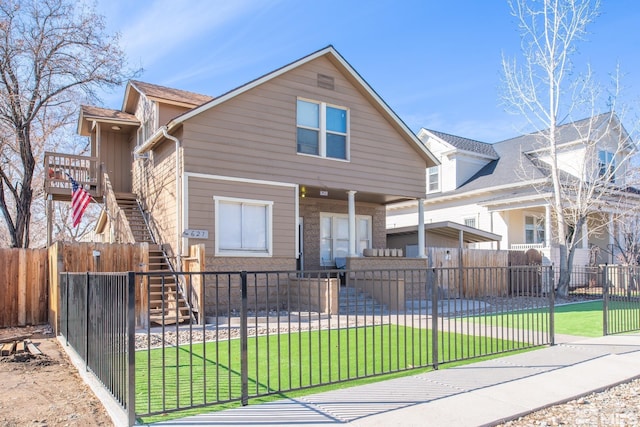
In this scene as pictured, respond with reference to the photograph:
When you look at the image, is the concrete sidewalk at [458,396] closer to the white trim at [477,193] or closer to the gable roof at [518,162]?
the white trim at [477,193]

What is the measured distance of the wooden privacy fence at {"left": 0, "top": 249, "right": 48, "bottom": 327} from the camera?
11938mm

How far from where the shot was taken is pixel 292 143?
15000 millimetres

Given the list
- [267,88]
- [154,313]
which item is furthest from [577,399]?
[267,88]

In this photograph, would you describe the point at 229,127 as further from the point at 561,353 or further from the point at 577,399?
the point at 577,399

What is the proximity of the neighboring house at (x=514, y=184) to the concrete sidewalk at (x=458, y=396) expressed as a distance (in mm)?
14274

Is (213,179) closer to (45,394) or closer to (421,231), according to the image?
(421,231)

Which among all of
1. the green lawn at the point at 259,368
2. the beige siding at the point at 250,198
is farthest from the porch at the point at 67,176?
the green lawn at the point at 259,368

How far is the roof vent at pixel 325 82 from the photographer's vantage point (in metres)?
15.8

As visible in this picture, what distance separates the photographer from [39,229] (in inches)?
1438

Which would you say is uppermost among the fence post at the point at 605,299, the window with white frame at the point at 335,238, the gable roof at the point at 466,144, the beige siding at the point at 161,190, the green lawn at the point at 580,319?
the gable roof at the point at 466,144

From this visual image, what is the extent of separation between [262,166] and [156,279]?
4.26m

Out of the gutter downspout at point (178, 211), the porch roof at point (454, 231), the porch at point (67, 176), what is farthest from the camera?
the porch roof at point (454, 231)

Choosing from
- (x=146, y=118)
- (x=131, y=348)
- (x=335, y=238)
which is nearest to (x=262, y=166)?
(x=335, y=238)

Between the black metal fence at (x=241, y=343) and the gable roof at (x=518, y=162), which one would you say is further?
the gable roof at (x=518, y=162)
